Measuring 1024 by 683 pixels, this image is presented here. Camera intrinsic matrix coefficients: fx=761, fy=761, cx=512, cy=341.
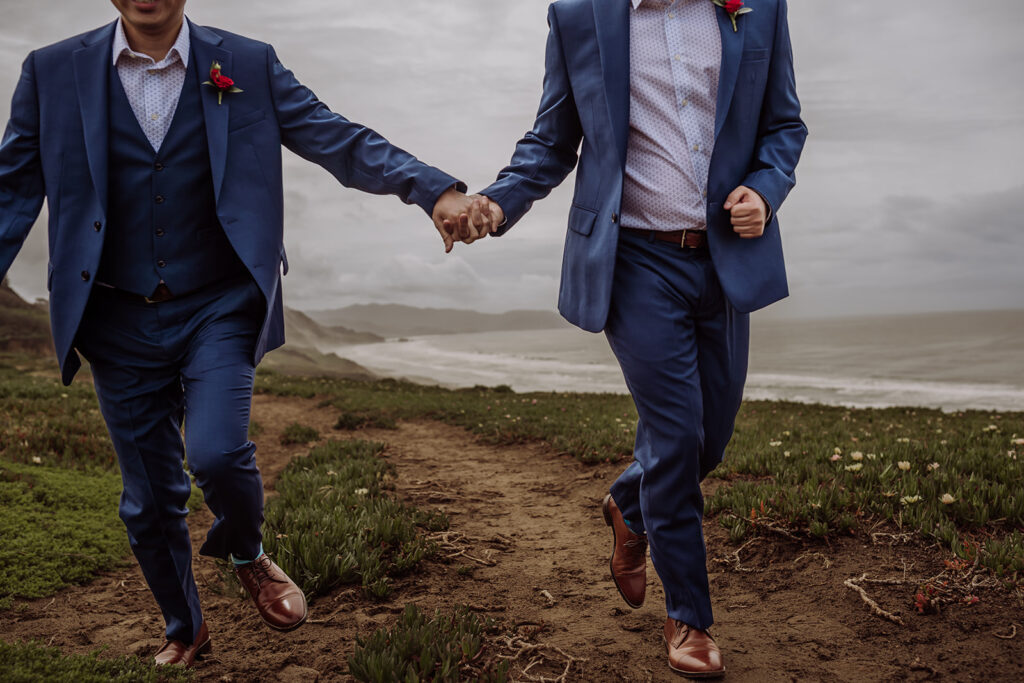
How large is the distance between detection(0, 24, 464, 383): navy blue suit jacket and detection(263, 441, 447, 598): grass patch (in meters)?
1.64

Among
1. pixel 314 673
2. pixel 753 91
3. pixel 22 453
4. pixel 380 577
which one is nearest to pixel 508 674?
pixel 314 673

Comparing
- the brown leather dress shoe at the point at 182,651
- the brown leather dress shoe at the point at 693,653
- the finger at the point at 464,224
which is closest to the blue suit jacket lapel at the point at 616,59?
the finger at the point at 464,224

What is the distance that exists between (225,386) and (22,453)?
5547 mm

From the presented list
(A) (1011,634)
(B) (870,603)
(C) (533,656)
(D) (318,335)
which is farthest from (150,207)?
(D) (318,335)

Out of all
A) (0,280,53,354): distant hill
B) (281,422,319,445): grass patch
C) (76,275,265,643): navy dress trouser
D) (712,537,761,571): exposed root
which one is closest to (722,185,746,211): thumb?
(76,275,265,643): navy dress trouser

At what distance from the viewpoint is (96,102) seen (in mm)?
3178

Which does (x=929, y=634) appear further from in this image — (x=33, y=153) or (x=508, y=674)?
(x=33, y=153)

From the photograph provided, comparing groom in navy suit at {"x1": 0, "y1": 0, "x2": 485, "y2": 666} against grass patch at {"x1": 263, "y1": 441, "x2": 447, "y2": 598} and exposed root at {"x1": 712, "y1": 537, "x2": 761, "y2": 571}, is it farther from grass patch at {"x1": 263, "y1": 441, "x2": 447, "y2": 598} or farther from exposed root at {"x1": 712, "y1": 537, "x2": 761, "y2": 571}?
exposed root at {"x1": 712, "y1": 537, "x2": 761, "y2": 571}

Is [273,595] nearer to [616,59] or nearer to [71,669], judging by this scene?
[71,669]

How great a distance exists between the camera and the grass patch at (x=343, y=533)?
4492 millimetres

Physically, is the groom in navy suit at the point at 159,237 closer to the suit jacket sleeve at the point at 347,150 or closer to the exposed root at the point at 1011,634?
the suit jacket sleeve at the point at 347,150

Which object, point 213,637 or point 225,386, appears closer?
point 225,386

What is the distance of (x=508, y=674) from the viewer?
3293 mm

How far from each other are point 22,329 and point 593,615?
34833 mm
